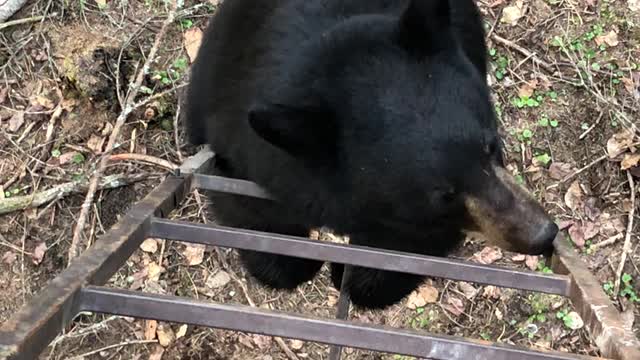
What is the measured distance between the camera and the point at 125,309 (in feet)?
6.17

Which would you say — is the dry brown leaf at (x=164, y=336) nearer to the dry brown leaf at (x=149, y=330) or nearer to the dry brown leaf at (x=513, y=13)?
the dry brown leaf at (x=149, y=330)

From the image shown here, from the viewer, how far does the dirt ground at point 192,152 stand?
4309mm

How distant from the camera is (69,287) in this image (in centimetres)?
187

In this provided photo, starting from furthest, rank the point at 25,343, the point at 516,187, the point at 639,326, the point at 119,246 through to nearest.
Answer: the point at 639,326 → the point at 516,187 → the point at 119,246 → the point at 25,343

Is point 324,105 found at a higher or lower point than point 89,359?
higher

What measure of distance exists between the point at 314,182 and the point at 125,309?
0.99m

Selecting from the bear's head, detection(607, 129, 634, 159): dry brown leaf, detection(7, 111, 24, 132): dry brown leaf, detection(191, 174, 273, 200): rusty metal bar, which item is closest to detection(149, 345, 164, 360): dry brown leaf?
detection(7, 111, 24, 132): dry brown leaf

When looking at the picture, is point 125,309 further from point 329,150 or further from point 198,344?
point 198,344

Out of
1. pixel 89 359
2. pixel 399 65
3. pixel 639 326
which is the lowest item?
pixel 639 326

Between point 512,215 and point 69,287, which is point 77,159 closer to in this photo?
point 69,287

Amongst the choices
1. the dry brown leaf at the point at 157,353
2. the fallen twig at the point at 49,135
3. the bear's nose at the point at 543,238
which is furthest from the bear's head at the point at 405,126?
the fallen twig at the point at 49,135

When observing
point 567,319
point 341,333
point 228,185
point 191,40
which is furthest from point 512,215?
point 191,40

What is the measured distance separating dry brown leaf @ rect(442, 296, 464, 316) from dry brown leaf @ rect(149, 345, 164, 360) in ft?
5.18

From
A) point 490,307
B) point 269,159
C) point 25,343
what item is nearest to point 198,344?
point 490,307
